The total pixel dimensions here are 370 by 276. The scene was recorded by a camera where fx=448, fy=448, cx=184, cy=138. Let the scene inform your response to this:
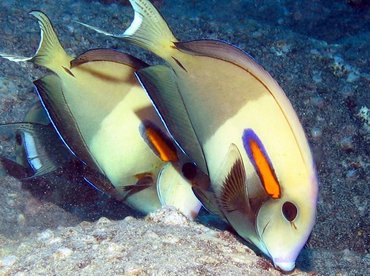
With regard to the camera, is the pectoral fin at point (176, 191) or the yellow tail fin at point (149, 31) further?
the pectoral fin at point (176, 191)

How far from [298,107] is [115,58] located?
1899mm

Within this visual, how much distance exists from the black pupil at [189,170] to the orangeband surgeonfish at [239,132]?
0.21 meters

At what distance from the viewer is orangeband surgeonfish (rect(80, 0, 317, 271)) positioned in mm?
1474

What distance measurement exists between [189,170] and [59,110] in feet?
2.07

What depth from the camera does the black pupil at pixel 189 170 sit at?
6.34 feet

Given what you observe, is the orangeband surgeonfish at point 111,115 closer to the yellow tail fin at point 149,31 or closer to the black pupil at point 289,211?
the yellow tail fin at point 149,31

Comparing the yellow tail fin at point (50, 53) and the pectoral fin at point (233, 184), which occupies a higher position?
the yellow tail fin at point (50, 53)

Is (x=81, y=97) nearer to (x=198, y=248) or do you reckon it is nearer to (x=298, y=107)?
(x=198, y=248)

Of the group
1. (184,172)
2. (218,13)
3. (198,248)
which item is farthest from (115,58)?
(218,13)

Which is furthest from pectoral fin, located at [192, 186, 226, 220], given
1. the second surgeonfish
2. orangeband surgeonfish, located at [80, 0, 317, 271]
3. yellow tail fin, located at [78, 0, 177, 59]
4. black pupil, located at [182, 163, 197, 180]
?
the second surgeonfish

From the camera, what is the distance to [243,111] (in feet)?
5.08

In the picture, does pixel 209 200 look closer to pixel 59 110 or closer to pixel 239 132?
pixel 239 132

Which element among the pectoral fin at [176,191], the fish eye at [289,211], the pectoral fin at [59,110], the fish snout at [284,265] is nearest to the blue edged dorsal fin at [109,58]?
the pectoral fin at [59,110]

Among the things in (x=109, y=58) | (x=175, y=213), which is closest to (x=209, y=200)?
(x=175, y=213)
